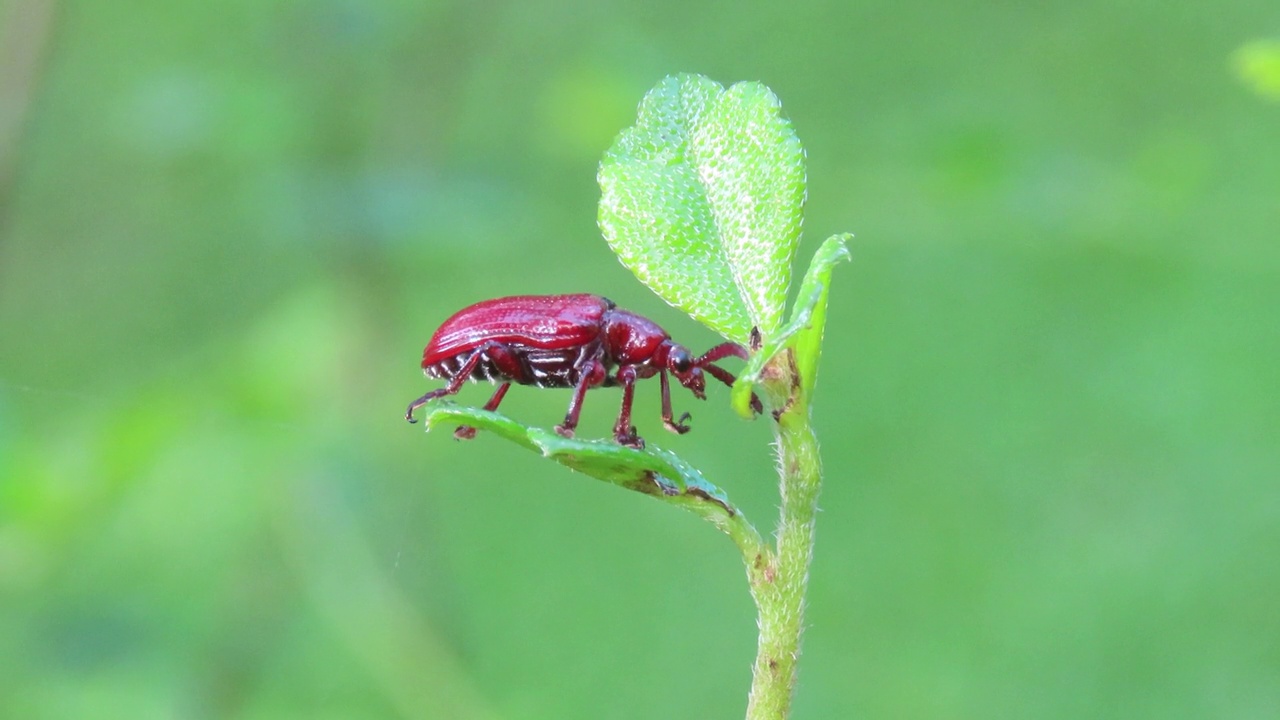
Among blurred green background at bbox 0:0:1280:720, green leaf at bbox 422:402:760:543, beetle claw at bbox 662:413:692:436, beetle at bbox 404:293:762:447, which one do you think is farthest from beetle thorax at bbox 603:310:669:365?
green leaf at bbox 422:402:760:543

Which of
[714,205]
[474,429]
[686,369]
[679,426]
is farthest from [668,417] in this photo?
[714,205]

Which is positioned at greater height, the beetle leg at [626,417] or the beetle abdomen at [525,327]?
the beetle abdomen at [525,327]

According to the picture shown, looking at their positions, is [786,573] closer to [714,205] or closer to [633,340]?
[714,205]

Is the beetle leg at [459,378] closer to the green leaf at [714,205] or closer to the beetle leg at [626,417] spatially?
the beetle leg at [626,417]

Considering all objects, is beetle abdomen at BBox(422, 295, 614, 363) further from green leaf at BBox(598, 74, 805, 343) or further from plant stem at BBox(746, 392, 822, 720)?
plant stem at BBox(746, 392, 822, 720)

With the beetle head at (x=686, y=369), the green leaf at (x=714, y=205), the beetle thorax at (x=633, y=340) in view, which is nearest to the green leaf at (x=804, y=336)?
the green leaf at (x=714, y=205)

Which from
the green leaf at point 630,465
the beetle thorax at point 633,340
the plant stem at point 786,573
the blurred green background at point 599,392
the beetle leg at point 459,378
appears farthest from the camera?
the blurred green background at point 599,392

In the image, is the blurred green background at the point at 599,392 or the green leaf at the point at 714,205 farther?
the blurred green background at the point at 599,392
